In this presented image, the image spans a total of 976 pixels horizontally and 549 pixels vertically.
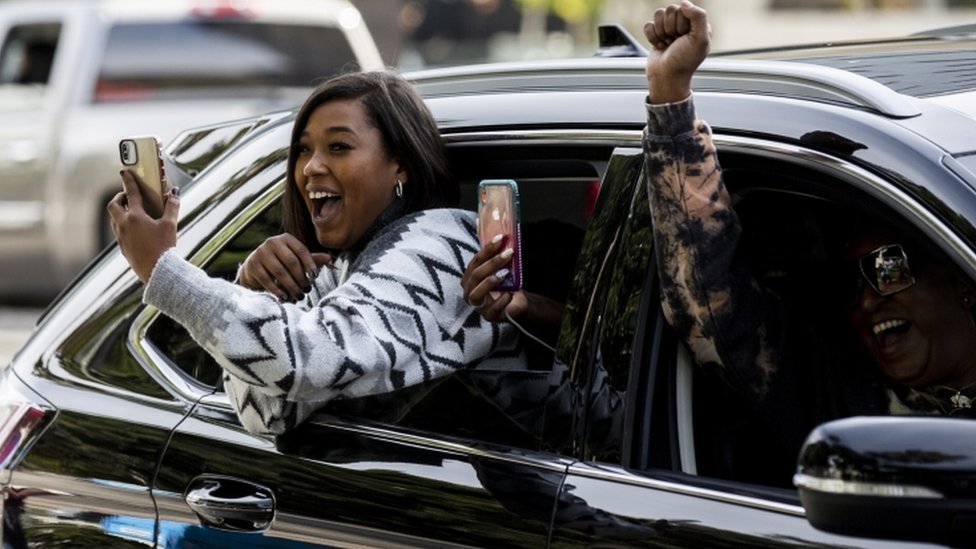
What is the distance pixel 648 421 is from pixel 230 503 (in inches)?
28.7

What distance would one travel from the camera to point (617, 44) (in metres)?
3.96

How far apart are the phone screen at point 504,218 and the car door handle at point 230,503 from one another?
52cm

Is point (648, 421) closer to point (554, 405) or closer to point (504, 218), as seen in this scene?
point (554, 405)

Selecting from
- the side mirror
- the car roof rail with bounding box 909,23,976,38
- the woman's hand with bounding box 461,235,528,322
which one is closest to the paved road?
the car roof rail with bounding box 909,23,976,38

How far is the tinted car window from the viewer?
12.5 meters

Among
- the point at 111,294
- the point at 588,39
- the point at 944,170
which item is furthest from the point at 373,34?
the point at 944,170

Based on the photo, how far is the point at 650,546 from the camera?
2.59 meters

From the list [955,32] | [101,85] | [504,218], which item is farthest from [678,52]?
[101,85]

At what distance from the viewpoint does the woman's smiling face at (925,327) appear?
9.76 feet

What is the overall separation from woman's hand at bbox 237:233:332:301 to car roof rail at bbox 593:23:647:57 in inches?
31.7

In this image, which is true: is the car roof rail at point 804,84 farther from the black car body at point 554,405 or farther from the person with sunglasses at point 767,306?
the person with sunglasses at point 767,306

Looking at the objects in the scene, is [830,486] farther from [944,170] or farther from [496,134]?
[496,134]

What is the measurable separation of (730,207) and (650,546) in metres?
0.61

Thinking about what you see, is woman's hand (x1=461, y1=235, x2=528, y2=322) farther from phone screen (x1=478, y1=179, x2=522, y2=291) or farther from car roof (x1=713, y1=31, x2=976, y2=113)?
car roof (x1=713, y1=31, x2=976, y2=113)
